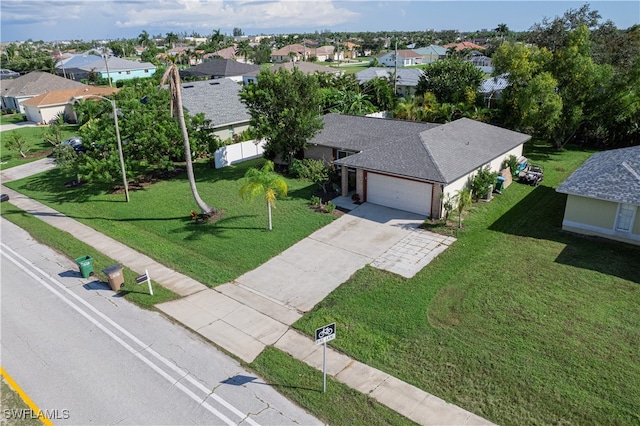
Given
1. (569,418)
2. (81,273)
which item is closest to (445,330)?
(569,418)

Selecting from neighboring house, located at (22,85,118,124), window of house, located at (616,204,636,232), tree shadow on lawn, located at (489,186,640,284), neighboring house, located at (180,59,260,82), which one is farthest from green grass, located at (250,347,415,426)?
neighboring house, located at (180,59,260,82)

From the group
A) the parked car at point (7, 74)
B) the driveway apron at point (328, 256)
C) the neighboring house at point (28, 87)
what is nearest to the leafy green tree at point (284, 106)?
the driveway apron at point (328, 256)

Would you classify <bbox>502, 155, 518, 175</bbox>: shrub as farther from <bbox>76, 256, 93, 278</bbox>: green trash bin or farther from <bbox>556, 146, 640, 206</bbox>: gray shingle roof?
<bbox>76, 256, 93, 278</bbox>: green trash bin

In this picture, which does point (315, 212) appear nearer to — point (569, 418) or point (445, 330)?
point (445, 330)

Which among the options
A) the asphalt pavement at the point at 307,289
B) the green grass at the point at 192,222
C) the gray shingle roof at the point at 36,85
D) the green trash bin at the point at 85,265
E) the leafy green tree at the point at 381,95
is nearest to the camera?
the asphalt pavement at the point at 307,289

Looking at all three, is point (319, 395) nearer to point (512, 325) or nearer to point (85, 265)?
point (512, 325)

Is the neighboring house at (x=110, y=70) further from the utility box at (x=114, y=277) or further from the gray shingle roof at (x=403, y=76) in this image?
the utility box at (x=114, y=277)

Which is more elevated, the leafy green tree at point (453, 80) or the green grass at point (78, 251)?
the leafy green tree at point (453, 80)

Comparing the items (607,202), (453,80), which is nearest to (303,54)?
(453,80)
